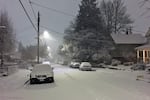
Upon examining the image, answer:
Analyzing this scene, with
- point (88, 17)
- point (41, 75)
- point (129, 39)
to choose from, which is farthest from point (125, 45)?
point (41, 75)

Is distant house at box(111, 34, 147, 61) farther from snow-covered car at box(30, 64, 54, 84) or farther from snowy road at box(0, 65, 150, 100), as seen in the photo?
snowy road at box(0, 65, 150, 100)

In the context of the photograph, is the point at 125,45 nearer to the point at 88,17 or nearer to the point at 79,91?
the point at 88,17

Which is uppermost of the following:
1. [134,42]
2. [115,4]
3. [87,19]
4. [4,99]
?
[115,4]

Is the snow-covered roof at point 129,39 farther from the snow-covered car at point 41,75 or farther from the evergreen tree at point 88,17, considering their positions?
the snow-covered car at point 41,75

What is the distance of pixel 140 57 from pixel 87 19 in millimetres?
19877

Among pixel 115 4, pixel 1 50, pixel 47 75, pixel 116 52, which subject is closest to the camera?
pixel 47 75

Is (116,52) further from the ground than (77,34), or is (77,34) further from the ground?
(77,34)

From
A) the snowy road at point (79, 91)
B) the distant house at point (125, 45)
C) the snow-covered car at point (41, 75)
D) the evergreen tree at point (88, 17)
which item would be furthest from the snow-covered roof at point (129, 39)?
the snowy road at point (79, 91)

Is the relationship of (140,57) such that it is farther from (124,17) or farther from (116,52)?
(124,17)

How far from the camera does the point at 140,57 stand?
2255 inches

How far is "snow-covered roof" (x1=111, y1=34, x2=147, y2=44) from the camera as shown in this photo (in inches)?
2657

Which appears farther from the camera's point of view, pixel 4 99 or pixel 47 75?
pixel 47 75

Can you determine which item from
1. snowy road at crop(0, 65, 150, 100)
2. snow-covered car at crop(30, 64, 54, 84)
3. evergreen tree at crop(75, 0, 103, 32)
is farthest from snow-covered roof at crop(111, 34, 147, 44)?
snowy road at crop(0, 65, 150, 100)

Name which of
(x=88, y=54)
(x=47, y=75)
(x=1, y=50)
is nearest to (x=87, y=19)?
(x=88, y=54)
